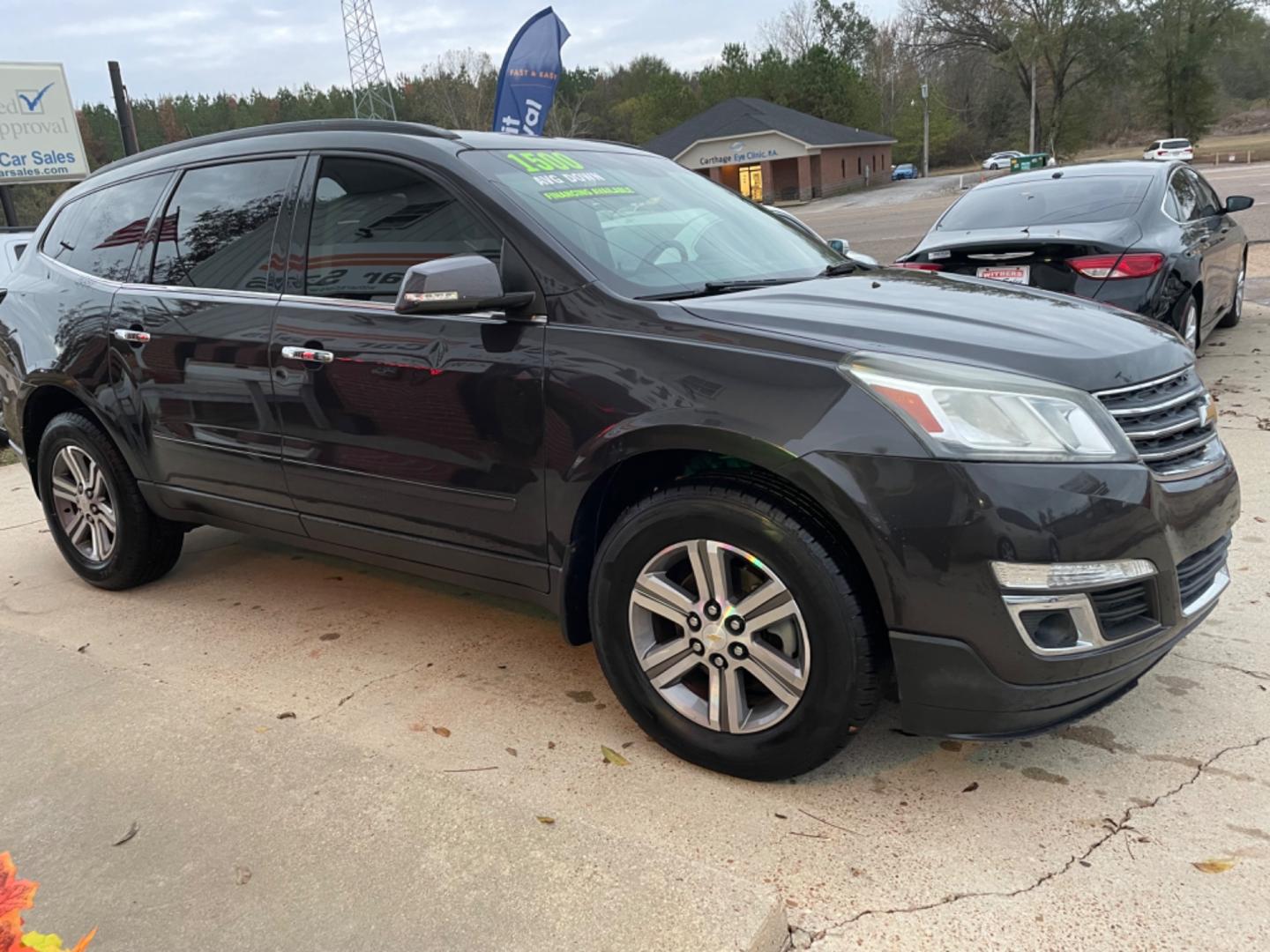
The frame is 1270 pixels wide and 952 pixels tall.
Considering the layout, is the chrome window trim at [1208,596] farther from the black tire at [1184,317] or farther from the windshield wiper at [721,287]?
the black tire at [1184,317]

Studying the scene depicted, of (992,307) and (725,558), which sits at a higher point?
(992,307)

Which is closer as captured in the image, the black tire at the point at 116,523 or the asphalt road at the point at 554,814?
the asphalt road at the point at 554,814

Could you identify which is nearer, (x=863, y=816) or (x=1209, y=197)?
(x=863, y=816)

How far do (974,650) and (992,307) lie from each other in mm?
1075

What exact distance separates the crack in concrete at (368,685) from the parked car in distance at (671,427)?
15.7 inches

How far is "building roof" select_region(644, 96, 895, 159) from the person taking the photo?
187 feet

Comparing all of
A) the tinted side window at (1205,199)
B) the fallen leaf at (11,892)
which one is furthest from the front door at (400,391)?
the tinted side window at (1205,199)

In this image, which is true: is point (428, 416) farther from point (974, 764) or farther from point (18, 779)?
point (974, 764)

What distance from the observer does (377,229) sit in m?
3.29

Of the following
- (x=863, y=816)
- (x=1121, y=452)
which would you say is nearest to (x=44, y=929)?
(x=863, y=816)

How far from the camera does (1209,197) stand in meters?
7.83

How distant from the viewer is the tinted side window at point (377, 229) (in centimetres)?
311

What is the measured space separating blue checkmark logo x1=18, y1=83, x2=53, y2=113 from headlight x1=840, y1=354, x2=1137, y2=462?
83.3ft

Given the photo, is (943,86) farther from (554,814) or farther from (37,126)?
(554,814)
